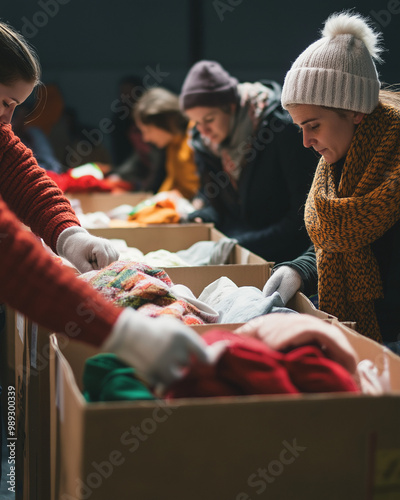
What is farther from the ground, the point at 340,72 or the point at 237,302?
the point at 340,72

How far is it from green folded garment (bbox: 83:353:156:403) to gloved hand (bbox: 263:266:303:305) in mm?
636

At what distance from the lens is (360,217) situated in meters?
1.53

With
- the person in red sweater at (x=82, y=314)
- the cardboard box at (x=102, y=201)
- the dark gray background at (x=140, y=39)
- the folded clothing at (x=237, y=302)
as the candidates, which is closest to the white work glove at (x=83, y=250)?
the folded clothing at (x=237, y=302)

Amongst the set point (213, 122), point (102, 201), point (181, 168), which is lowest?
point (102, 201)

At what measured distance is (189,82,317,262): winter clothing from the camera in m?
2.31

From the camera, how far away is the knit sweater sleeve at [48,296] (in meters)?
0.92

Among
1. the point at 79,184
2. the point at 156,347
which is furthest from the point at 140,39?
the point at 156,347

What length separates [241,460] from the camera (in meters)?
0.90

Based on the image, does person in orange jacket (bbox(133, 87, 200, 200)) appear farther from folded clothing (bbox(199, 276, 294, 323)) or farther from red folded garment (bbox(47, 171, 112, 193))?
folded clothing (bbox(199, 276, 294, 323))

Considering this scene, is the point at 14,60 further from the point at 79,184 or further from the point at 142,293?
the point at 79,184

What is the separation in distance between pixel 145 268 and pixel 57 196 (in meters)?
0.39

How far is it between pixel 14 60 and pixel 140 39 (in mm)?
4470

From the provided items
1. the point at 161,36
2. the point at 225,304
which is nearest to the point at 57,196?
the point at 225,304

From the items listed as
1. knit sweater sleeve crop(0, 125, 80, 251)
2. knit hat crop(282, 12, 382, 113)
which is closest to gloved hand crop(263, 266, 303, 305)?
knit hat crop(282, 12, 382, 113)
